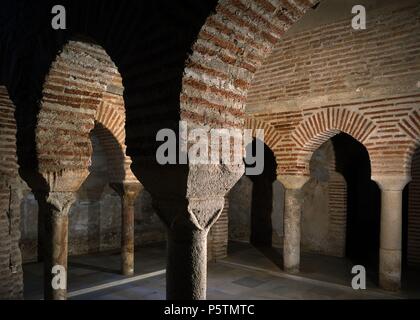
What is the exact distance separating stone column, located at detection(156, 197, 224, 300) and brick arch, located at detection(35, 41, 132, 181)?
2147 mm

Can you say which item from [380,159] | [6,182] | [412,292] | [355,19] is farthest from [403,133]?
[6,182]

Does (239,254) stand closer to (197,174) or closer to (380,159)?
(380,159)

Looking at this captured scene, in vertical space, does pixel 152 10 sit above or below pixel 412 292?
above

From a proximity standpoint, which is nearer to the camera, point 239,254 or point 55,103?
point 55,103

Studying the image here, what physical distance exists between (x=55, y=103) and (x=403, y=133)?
18.5 feet

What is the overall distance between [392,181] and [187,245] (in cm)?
528

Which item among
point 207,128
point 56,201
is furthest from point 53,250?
point 207,128

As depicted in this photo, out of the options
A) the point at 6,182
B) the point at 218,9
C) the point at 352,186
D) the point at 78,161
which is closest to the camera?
the point at 218,9

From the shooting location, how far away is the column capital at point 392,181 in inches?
255

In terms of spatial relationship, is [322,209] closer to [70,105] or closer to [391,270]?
[391,270]

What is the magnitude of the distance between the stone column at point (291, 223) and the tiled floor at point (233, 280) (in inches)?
11.2

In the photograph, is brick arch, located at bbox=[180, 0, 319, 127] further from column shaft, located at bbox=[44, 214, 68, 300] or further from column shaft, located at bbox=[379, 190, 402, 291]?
column shaft, located at bbox=[379, 190, 402, 291]

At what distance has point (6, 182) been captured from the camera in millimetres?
5688

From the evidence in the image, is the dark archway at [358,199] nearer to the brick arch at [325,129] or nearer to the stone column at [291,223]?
the stone column at [291,223]
